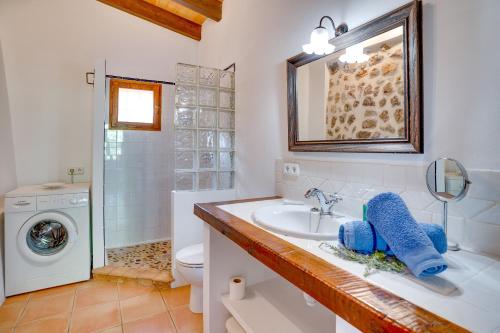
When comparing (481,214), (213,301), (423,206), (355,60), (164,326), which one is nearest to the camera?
(481,214)

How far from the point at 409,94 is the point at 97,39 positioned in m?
3.35

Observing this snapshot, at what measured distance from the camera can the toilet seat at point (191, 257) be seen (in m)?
1.81

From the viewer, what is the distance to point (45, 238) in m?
2.36

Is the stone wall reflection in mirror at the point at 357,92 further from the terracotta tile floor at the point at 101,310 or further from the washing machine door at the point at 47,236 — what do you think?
the washing machine door at the point at 47,236

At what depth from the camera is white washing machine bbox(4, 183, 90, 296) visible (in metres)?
2.12

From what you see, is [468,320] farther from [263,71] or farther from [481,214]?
[263,71]

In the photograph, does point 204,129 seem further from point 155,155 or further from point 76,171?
point 76,171

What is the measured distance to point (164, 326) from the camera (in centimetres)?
180

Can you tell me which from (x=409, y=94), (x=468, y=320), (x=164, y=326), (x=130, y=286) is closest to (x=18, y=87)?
(x=130, y=286)

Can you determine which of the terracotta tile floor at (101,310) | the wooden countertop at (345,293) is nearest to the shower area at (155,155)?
the terracotta tile floor at (101,310)

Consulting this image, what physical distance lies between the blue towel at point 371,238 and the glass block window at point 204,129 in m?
1.64

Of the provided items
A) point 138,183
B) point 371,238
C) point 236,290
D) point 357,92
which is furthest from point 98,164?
point 371,238

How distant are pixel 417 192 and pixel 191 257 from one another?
1511 millimetres

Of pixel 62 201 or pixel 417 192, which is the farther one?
pixel 62 201
